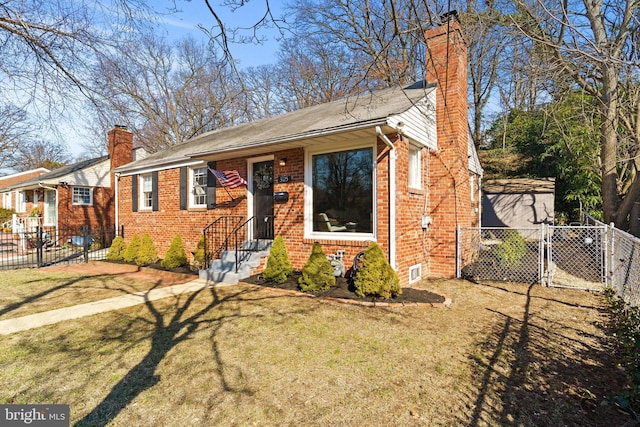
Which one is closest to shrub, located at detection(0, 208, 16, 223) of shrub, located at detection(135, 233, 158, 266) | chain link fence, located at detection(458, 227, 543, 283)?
shrub, located at detection(135, 233, 158, 266)

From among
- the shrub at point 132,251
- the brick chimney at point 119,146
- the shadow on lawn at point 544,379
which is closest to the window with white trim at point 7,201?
the brick chimney at point 119,146

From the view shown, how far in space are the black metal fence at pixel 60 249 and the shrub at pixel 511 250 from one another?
11.7 m

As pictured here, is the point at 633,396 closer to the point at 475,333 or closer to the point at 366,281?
the point at 475,333

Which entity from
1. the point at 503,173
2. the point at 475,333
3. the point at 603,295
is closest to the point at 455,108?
the point at 603,295

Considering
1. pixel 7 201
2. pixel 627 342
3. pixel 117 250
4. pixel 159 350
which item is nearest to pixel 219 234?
pixel 117 250

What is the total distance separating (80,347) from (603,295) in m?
8.29

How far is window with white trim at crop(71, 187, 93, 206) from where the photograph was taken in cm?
1506

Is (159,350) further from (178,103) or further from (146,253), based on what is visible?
(178,103)

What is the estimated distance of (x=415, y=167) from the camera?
7.75 metres

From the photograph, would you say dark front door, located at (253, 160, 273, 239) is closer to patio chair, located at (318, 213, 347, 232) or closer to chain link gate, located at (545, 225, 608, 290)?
patio chair, located at (318, 213, 347, 232)

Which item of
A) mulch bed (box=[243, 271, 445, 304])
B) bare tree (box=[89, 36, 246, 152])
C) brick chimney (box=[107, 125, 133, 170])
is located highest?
bare tree (box=[89, 36, 246, 152])

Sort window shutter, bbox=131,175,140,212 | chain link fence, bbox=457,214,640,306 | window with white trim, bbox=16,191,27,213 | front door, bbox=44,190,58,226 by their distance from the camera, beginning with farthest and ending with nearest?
1. window with white trim, bbox=16,191,27,213
2. front door, bbox=44,190,58,226
3. window shutter, bbox=131,175,140,212
4. chain link fence, bbox=457,214,640,306

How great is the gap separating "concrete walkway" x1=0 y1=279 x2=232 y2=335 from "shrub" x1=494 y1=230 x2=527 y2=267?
6.35m

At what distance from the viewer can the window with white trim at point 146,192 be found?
11.9 m
